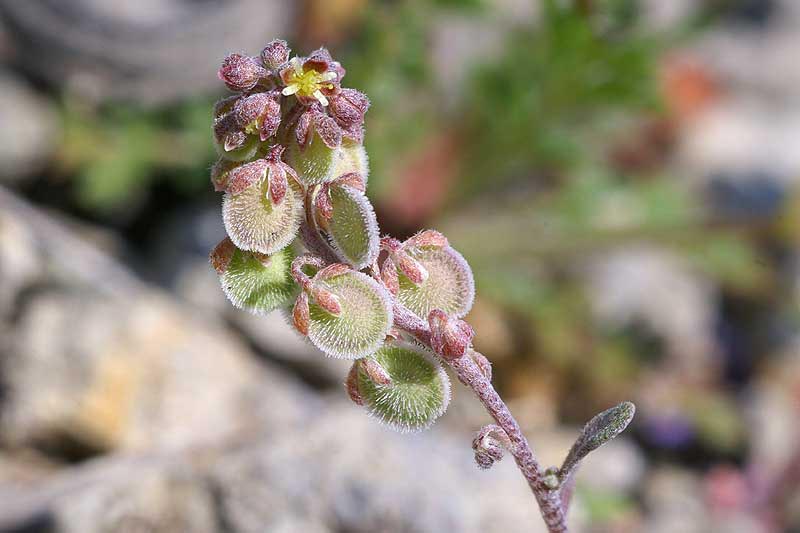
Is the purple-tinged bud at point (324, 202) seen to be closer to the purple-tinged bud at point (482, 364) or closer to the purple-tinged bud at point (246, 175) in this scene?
the purple-tinged bud at point (246, 175)

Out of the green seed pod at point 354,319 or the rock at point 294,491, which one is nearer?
the green seed pod at point 354,319

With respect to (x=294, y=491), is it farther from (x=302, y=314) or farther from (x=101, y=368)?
(x=302, y=314)

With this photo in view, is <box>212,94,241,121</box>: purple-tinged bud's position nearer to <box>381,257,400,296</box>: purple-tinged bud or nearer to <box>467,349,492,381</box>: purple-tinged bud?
<box>381,257,400,296</box>: purple-tinged bud

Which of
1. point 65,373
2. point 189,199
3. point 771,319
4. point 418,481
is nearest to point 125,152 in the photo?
point 189,199

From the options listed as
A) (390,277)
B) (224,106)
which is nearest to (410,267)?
(390,277)

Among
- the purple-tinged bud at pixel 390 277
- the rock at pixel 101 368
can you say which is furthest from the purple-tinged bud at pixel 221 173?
the rock at pixel 101 368

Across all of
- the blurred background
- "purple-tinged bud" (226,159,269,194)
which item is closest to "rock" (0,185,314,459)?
the blurred background

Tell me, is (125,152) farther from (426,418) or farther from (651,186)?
(426,418)
